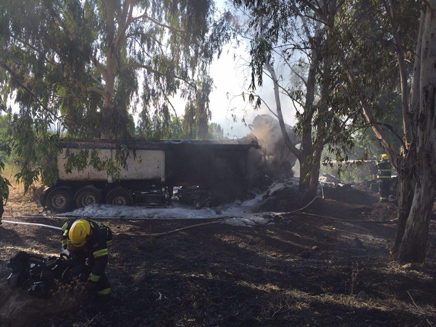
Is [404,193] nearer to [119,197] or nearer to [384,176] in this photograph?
[384,176]

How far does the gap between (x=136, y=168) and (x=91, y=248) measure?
8.74 metres

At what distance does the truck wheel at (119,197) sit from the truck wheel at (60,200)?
1398mm

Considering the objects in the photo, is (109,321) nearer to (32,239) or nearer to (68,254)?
(68,254)

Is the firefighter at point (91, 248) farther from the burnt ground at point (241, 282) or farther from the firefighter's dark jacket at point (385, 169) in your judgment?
the firefighter's dark jacket at point (385, 169)

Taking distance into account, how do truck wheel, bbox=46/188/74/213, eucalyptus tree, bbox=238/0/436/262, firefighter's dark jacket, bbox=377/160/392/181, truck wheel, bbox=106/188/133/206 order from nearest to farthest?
1. eucalyptus tree, bbox=238/0/436/262
2. truck wheel, bbox=46/188/74/213
3. truck wheel, bbox=106/188/133/206
4. firefighter's dark jacket, bbox=377/160/392/181

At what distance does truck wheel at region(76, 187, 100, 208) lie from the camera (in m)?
12.3

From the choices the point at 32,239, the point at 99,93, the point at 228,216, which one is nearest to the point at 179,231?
the point at 228,216

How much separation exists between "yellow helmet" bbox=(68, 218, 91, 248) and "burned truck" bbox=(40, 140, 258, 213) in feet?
25.1

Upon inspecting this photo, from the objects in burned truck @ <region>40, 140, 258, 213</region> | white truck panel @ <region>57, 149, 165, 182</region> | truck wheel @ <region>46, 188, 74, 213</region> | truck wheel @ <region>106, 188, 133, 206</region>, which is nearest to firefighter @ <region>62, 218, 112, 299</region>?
burned truck @ <region>40, 140, 258, 213</region>

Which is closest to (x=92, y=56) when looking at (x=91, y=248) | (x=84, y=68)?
(x=84, y=68)

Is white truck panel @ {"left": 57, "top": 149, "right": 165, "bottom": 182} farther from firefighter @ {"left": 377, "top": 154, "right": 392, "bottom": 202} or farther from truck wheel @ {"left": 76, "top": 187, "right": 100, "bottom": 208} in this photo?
firefighter @ {"left": 377, "top": 154, "right": 392, "bottom": 202}

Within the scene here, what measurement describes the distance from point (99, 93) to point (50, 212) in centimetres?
578

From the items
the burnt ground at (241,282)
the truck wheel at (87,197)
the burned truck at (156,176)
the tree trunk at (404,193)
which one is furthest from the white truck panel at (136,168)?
the tree trunk at (404,193)

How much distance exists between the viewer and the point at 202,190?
13.6 m
